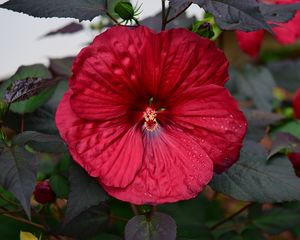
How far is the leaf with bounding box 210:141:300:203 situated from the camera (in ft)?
2.28

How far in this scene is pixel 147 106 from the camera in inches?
27.8

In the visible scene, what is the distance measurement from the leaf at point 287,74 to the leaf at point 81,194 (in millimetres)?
924

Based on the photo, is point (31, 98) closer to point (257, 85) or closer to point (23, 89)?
point (23, 89)

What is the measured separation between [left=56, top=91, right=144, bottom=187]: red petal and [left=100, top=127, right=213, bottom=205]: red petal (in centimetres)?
1

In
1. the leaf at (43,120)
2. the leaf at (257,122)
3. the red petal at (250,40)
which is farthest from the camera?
the red petal at (250,40)

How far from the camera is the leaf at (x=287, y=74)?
144cm

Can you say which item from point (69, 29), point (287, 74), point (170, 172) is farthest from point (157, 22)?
point (287, 74)

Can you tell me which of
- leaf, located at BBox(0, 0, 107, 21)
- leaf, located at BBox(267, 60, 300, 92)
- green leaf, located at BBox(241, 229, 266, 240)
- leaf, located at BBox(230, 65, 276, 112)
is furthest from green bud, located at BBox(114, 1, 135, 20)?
leaf, located at BBox(267, 60, 300, 92)

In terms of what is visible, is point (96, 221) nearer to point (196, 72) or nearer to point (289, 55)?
point (196, 72)

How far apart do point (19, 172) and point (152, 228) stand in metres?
0.18

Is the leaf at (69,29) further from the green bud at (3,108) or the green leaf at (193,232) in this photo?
the green leaf at (193,232)

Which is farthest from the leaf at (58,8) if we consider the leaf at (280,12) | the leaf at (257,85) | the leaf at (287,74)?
the leaf at (287,74)

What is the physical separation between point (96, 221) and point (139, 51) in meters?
0.31

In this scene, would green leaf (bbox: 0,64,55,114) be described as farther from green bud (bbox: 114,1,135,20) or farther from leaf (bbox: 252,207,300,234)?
leaf (bbox: 252,207,300,234)
